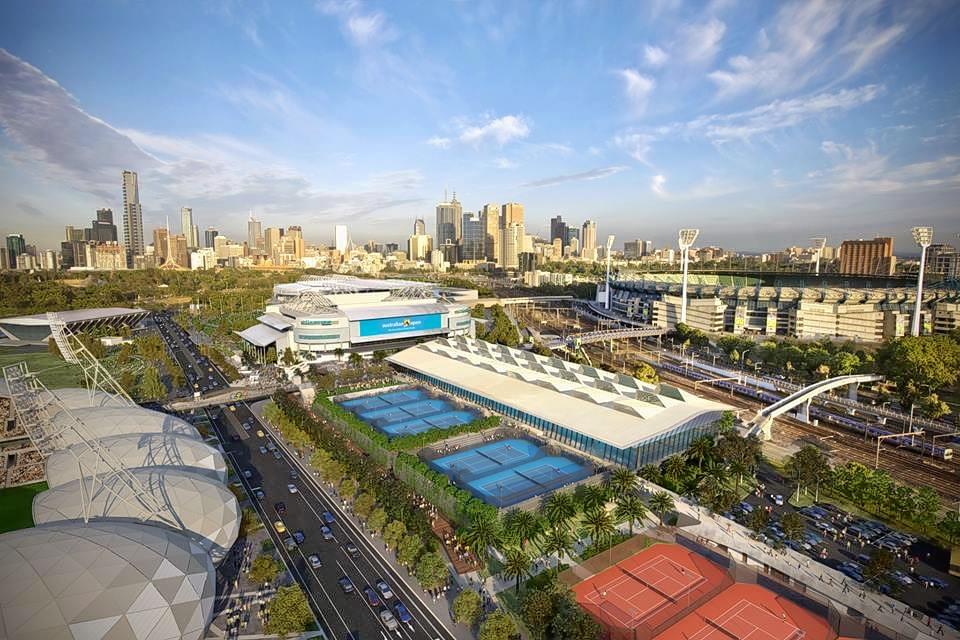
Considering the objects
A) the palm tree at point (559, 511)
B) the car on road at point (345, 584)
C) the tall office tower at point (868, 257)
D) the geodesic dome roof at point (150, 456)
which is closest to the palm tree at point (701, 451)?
the palm tree at point (559, 511)

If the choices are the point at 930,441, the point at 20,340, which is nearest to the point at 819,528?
the point at 930,441

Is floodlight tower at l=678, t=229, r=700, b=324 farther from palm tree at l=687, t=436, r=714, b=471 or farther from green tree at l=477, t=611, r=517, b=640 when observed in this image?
green tree at l=477, t=611, r=517, b=640

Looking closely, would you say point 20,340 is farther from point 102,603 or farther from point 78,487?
point 102,603

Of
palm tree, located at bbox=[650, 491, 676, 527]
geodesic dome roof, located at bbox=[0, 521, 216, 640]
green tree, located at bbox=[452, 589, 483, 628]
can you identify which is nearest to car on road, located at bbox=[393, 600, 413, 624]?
green tree, located at bbox=[452, 589, 483, 628]

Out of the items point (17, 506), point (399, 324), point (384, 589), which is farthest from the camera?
point (399, 324)

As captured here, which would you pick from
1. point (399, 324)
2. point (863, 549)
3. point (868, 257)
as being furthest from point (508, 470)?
point (868, 257)

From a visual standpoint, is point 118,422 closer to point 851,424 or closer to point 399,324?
point 399,324
